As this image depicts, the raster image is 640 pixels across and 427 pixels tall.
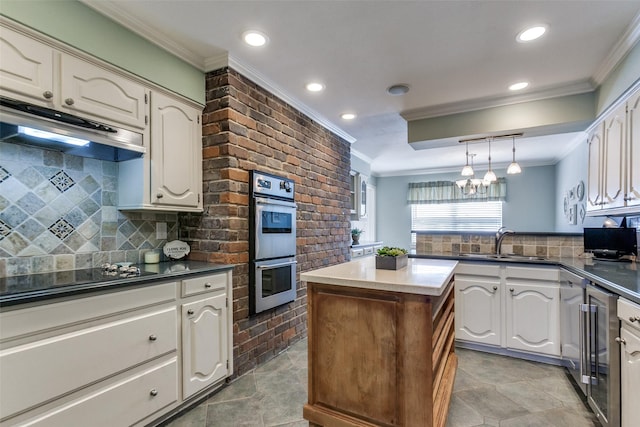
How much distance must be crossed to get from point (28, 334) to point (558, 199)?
A: 7227 mm

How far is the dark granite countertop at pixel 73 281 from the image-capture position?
1309 mm

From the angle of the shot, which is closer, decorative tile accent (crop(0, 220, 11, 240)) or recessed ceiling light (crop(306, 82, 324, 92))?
decorative tile accent (crop(0, 220, 11, 240))

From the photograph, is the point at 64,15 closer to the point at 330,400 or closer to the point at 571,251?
the point at 330,400

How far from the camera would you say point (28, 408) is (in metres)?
1.32

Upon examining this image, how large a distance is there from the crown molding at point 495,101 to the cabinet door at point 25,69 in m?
2.99

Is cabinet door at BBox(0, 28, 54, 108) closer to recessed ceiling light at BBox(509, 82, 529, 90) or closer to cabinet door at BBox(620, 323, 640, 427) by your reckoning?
cabinet door at BBox(620, 323, 640, 427)

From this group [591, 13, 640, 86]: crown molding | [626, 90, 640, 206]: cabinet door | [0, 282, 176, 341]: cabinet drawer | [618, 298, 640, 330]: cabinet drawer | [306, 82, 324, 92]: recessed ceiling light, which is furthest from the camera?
[306, 82, 324, 92]: recessed ceiling light

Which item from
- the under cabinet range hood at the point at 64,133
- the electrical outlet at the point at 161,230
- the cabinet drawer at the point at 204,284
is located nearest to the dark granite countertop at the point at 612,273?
the cabinet drawer at the point at 204,284

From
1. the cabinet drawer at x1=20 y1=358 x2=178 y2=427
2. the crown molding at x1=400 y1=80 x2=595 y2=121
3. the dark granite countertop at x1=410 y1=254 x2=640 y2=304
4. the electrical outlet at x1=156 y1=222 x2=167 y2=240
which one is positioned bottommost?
the cabinet drawer at x1=20 y1=358 x2=178 y2=427

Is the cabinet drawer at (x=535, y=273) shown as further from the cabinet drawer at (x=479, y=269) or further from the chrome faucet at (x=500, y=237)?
the chrome faucet at (x=500, y=237)

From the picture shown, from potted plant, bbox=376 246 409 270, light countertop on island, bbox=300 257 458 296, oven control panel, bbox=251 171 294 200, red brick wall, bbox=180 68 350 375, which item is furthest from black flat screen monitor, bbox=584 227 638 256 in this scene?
oven control panel, bbox=251 171 294 200

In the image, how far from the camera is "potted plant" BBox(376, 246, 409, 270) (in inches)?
78.2

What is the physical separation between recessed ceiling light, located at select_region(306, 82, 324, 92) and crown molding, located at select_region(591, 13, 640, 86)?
6.94 feet

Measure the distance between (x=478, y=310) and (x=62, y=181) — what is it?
3.48 m
